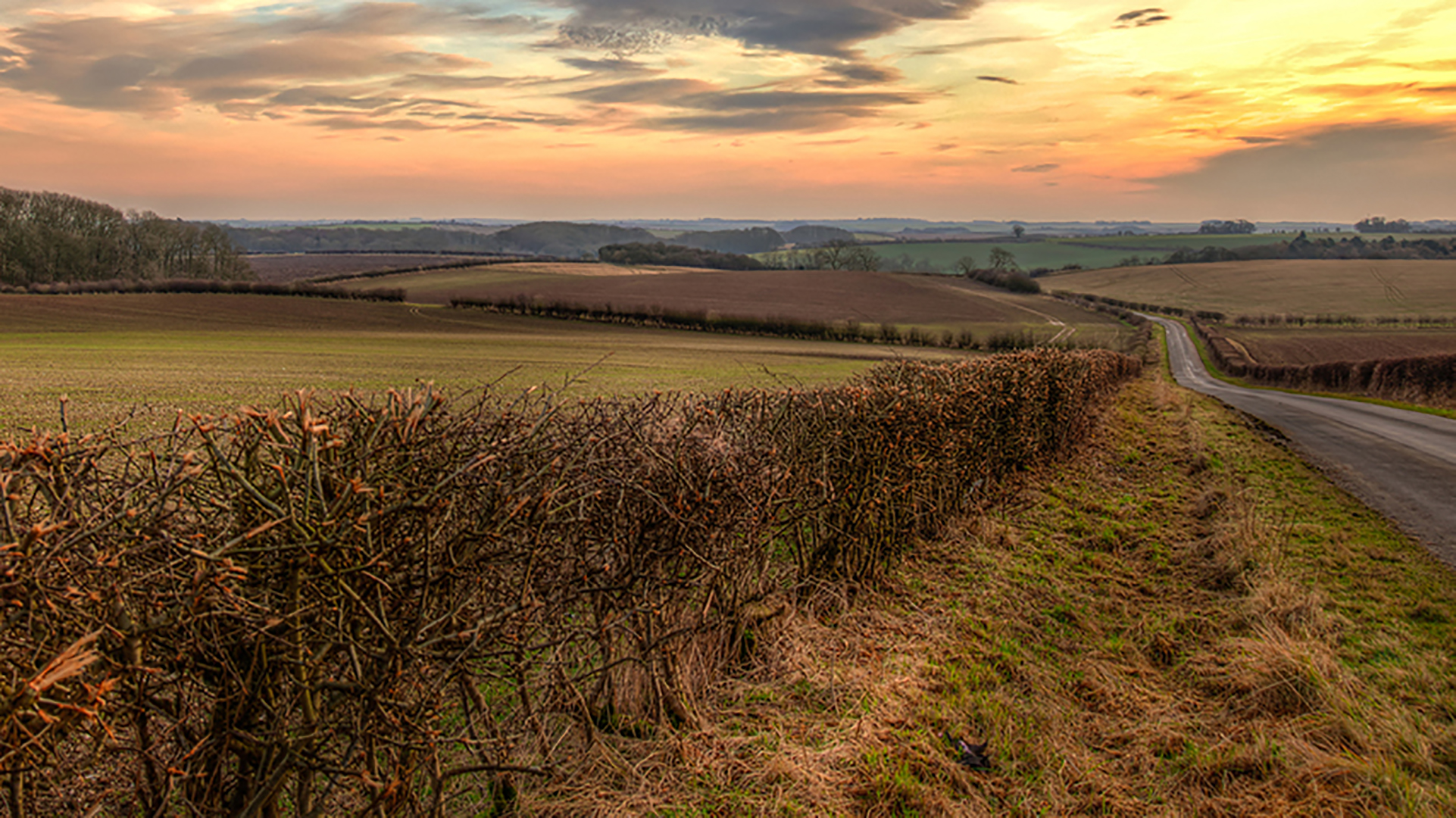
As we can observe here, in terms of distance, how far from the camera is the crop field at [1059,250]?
6781 inches

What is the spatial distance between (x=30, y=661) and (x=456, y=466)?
4.59 ft

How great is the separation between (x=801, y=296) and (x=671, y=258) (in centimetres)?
6033

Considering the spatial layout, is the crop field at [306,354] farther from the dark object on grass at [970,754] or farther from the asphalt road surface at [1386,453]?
the dark object on grass at [970,754]

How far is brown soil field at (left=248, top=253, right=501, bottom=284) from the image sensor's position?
370 ft

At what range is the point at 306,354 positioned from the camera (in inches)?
1543

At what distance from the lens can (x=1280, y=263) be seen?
399 feet

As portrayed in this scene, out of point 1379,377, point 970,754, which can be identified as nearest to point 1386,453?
point 970,754

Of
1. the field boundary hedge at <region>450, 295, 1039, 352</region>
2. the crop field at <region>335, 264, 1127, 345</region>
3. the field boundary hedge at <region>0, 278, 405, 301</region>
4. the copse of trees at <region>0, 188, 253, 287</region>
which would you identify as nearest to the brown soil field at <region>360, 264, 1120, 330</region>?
the crop field at <region>335, 264, 1127, 345</region>

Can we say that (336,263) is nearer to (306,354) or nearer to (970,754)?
(306,354)

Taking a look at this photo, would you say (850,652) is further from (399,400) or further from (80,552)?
(80,552)

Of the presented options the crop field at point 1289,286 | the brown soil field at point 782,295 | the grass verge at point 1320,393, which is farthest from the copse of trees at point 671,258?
the grass verge at point 1320,393

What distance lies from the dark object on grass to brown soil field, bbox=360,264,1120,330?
194 ft

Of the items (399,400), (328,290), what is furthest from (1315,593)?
(328,290)

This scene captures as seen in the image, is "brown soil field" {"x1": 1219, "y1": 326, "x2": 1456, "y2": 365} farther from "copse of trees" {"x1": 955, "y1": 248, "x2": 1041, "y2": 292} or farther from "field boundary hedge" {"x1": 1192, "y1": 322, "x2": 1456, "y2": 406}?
Answer: "copse of trees" {"x1": 955, "y1": 248, "x2": 1041, "y2": 292}
